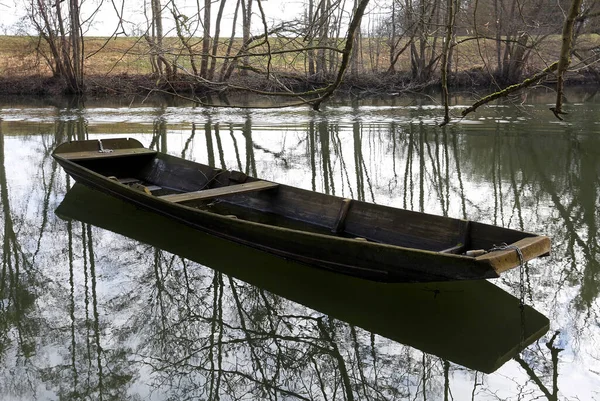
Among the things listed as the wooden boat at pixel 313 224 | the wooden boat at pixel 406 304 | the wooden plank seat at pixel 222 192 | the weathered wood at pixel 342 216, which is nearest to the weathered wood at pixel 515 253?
the wooden boat at pixel 313 224

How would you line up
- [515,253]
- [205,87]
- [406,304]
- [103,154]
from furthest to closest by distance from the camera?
[205,87], [103,154], [406,304], [515,253]

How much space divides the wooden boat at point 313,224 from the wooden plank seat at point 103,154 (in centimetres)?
1

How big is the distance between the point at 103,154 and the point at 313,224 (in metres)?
3.80

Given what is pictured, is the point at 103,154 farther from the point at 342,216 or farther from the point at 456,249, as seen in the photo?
the point at 456,249

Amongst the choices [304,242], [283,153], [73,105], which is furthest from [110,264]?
[73,105]

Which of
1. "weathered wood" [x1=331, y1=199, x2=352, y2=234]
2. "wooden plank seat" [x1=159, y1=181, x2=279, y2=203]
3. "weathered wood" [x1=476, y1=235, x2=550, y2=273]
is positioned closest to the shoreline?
"wooden plank seat" [x1=159, y1=181, x2=279, y2=203]

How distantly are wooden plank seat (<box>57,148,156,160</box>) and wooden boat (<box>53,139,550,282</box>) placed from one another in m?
0.01

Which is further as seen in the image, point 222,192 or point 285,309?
point 222,192

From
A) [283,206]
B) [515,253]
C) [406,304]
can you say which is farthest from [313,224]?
[515,253]

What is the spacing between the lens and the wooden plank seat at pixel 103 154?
865 cm

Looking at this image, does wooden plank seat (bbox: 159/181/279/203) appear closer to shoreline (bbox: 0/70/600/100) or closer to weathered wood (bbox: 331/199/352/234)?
weathered wood (bbox: 331/199/352/234)

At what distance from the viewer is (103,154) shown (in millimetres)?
8852

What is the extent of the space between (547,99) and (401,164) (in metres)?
11.9

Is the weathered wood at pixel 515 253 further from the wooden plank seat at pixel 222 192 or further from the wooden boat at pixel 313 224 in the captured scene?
the wooden plank seat at pixel 222 192
